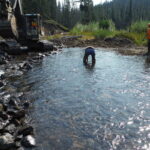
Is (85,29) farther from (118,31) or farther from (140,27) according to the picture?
(140,27)

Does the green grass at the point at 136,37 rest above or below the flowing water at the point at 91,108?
above

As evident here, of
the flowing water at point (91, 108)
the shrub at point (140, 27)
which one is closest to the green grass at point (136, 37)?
the shrub at point (140, 27)

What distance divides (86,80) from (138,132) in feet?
20.0

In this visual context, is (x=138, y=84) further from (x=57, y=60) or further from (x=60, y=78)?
(x=57, y=60)

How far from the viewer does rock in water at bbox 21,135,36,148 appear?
6297mm

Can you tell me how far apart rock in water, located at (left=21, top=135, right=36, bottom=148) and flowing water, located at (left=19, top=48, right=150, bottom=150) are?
0.17 m

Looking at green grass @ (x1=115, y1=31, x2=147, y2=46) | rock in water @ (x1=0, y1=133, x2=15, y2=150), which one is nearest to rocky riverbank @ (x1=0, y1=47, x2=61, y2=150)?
rock in water @ (x1=0, y1=133, x2=15, y2=150)

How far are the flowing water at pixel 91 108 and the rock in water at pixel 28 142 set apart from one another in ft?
0.55

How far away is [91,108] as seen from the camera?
8.88 m

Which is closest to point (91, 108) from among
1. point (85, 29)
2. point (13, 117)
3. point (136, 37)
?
point (13, 117)

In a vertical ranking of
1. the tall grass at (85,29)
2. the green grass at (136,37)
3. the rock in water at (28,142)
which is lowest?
the rock in water at (28,142)

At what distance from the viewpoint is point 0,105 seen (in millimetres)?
8648

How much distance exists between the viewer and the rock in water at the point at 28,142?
248 inches

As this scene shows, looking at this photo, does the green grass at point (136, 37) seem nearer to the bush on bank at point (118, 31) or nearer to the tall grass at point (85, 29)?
the bush on bank at point (118, 31)
